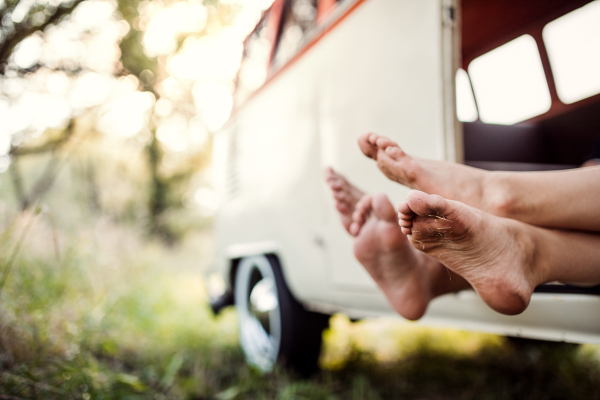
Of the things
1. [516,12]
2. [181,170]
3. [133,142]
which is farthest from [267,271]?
[181,170]

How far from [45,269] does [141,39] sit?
674 centimetres

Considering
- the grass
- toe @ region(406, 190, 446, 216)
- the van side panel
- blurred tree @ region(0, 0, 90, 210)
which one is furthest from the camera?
blurred tree @ region(0, 0, 90, 210)

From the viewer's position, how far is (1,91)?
4016 millimetres

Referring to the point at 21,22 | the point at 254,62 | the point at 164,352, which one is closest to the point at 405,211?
the point at 164,352

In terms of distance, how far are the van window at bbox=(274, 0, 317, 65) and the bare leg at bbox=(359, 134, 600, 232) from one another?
4.70ft

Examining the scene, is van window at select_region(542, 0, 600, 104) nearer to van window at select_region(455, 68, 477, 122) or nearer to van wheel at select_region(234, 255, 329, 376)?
van window at select_region(455, 68, 477, 122)

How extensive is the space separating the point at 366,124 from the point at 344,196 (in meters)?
0.40

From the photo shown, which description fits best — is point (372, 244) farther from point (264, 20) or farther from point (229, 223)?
point (264, 20)

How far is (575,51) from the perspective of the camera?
2.24 meters

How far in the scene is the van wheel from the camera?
7.30 ft

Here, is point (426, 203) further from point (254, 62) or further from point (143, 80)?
point (143, 80)

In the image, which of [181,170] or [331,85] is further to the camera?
[181,170]

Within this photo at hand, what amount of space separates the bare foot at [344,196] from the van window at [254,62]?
1484 mm

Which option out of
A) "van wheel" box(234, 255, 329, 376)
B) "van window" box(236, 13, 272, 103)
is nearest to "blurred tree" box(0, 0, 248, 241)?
"van window" box(236, 13, 272, 103)
